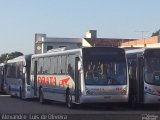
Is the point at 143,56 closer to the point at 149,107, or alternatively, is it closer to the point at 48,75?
the point at 149,107

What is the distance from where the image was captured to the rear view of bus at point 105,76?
2800cm

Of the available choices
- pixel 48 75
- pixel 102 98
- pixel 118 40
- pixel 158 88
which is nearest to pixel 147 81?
pixel 158 88

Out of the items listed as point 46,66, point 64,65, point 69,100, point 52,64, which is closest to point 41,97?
point 46,66

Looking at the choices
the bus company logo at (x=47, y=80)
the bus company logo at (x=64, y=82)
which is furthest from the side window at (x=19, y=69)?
the bus company logo at (x=64, y=82)

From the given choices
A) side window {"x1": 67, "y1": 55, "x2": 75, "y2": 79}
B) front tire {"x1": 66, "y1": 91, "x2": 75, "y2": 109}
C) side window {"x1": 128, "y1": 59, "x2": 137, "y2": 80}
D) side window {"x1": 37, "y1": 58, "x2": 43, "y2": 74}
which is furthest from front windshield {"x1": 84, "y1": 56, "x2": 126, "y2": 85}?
side window {"x1": 37, "y1": 58, "x2": 43, "y2": 74}

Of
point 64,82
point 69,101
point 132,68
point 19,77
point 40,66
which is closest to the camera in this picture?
point 69,101

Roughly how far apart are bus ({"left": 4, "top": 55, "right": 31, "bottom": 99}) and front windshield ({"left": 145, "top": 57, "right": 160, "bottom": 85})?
12.4 meters

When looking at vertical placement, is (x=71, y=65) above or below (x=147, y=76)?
above

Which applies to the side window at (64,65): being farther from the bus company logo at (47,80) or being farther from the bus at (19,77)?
the bus at (19,77)

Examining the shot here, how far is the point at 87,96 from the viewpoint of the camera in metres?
27.9

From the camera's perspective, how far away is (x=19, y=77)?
139ft

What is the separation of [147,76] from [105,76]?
2104 mm

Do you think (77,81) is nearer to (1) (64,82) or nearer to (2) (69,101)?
(2) (69,101)

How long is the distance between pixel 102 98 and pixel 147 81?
243 centimetres
